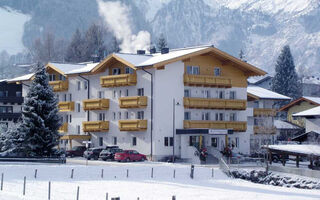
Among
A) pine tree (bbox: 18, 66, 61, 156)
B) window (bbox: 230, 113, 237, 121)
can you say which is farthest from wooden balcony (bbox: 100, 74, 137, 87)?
pine tree (bbox: 18, 66, 61, 156)

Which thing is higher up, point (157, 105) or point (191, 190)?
point (157, 105)

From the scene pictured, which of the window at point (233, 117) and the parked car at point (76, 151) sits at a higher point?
the window at point (233, 117)

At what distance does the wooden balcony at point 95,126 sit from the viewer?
87500mm

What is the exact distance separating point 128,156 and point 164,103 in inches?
333

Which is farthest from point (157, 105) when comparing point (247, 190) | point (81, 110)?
point (247, 190)

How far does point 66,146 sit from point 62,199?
161 feet

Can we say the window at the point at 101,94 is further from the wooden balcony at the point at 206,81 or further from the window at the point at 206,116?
the window at the point at 206,116

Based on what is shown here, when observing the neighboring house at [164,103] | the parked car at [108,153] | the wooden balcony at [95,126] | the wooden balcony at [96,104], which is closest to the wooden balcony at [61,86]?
the neighboring house at [164,103]

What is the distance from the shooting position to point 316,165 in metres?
70.8

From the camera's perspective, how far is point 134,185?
186 ft

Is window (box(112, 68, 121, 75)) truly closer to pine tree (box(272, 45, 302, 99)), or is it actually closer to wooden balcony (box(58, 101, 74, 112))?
wooden balcony (box(58, 101, 74, 112))

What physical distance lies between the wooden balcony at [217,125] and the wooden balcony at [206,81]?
175 inches

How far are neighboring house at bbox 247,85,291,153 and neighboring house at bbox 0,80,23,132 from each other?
33.0 metres

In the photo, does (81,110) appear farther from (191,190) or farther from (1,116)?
(191,190)
